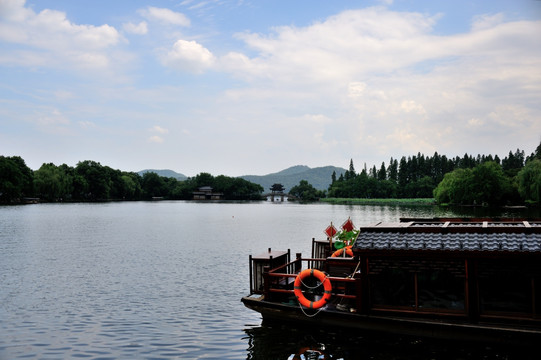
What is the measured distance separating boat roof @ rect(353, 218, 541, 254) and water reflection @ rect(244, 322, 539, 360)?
2574mm

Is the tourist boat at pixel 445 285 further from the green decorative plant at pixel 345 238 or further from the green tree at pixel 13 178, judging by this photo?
the green tree at pixel 13 178

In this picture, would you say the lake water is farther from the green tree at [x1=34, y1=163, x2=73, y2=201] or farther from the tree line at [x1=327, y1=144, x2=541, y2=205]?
the green tree at [x1=34, y1=163, x2=73, y2=201]

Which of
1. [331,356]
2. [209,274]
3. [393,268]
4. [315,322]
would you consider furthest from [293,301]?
[209,274]

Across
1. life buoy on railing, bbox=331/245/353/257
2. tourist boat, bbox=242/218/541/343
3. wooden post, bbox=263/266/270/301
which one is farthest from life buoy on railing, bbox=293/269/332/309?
life buoy on railing, bbox=331/245/353/257

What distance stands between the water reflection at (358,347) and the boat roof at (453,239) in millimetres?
2574

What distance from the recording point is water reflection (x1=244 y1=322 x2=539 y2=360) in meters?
11.8

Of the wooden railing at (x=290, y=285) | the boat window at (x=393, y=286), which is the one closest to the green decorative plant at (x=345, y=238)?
the wooden railing at (x=290, y=285)

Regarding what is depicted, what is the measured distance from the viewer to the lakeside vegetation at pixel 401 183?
101750 millimetres

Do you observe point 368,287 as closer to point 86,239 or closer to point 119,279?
point 119,279

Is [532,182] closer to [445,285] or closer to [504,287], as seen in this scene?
[504,287]

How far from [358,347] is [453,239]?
13.8 ft

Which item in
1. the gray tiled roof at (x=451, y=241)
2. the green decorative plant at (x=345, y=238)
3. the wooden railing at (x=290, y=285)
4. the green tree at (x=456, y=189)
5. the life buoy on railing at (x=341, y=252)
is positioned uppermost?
the green tree at (x=456, y=189)

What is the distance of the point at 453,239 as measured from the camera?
11.9 metres

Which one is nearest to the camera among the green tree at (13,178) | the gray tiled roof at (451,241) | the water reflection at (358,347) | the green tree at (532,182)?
the gray tiled roof at (451,241)
